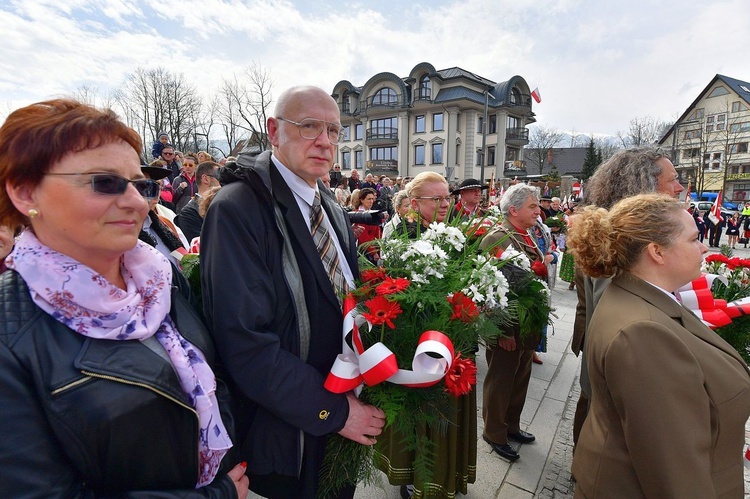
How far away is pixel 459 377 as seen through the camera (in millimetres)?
1442

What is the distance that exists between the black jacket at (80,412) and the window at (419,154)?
3988 centimetres

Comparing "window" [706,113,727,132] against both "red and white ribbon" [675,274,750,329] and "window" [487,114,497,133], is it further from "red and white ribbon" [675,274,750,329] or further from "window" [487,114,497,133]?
"red and white ribbon" [675,274,750,329]

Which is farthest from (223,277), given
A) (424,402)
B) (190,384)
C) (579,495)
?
(579,495)

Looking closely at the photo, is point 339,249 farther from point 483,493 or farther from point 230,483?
point 483,493

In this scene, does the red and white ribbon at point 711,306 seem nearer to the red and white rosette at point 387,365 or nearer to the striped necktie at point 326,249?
the red and white rosette at point 387,365

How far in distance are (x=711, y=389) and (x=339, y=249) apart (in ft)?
5.50

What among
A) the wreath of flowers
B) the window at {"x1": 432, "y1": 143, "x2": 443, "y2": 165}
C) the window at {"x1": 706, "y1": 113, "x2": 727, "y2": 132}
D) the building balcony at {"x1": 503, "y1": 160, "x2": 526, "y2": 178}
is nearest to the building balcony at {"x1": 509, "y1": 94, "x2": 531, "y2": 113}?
the building balcony at {"x1": 503, "y1": 160, "x2": 526, "y2": 178}

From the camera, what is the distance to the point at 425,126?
1522 inches

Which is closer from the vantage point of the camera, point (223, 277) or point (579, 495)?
point (223, 277)

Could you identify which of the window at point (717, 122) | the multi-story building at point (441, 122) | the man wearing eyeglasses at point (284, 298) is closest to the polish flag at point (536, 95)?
the multi-story building at point (441, 122)

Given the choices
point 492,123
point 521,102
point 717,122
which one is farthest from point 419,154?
point 717,122

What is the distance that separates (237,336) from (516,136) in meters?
42.8

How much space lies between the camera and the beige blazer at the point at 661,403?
57.6 inches

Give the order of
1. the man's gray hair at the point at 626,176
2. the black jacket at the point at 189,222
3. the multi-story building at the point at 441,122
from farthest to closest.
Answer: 1. the multi-story building at the point at 441,122
2. the black jacket at the point at 189,222
3. the man's gray hair at the point at 626,176
